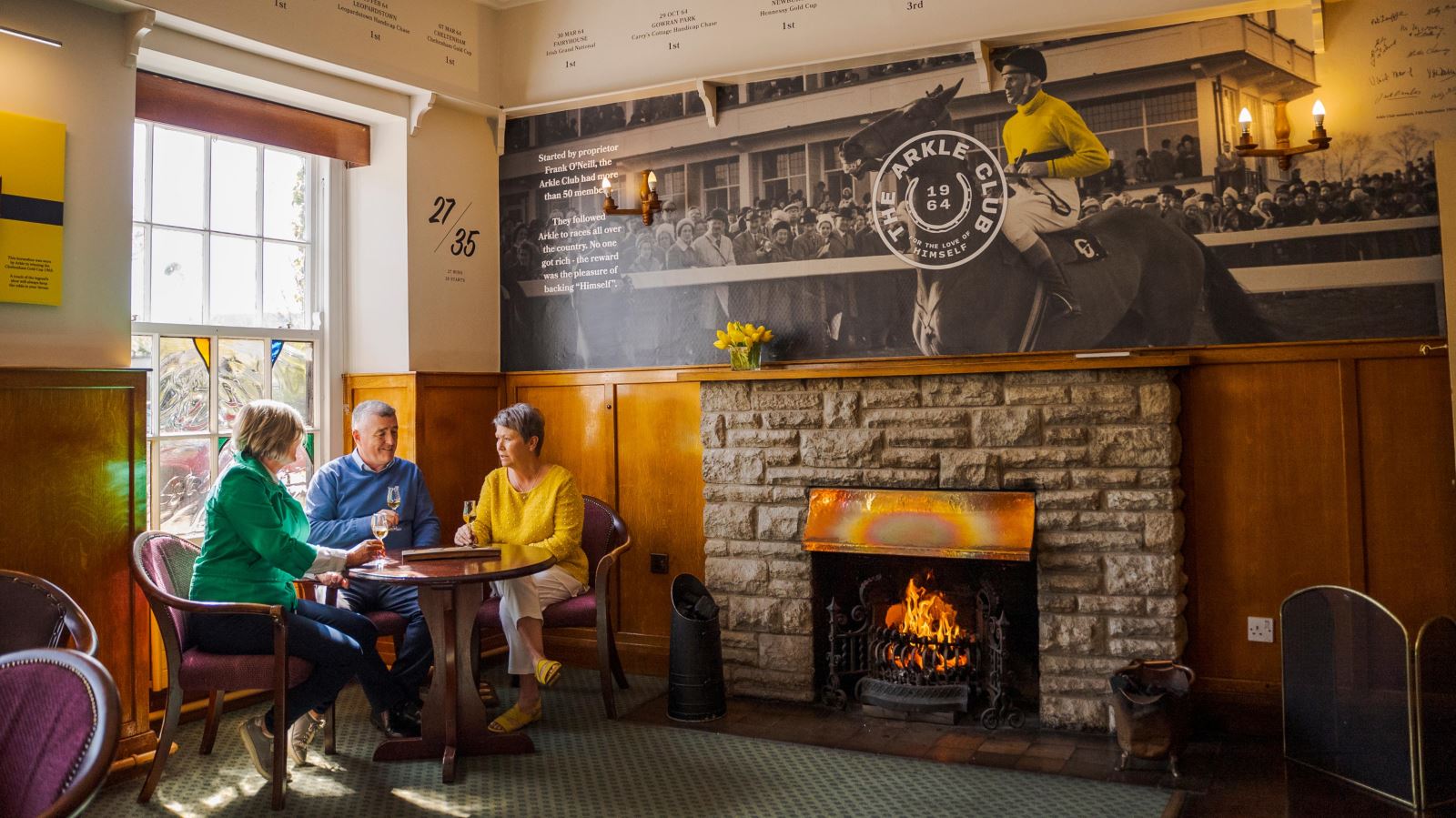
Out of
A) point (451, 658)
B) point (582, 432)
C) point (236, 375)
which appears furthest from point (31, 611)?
point (582, 432)

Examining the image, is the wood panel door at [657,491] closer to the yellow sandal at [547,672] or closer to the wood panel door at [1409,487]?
the yellow sandal at [547,672]

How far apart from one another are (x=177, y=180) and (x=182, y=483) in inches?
50.8

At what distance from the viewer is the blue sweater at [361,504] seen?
165 inches

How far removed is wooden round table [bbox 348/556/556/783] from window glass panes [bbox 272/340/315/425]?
5.00ft

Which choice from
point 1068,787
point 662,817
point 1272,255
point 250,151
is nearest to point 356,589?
point 662,817

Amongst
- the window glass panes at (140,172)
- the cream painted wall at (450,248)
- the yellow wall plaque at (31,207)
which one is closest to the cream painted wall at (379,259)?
the cream painted wall at (450,248)

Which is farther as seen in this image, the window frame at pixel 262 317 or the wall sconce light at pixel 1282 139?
the window frame at pixel 262 317

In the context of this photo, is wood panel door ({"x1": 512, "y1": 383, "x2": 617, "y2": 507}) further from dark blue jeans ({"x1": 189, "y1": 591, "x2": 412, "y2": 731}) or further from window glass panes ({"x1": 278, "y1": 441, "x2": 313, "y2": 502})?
dark blue jeans ({"x1": 189, "y1": 591, "x2": 412, "y2": 731})

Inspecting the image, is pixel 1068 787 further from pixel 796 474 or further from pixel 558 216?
pixel 558 216

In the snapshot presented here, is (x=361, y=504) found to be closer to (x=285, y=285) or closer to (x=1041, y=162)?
(x=285, y=285)

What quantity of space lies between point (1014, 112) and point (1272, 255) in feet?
3.80

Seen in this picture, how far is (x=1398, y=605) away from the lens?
3734 millimetres

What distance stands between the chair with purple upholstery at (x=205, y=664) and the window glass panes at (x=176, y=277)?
4.08ft

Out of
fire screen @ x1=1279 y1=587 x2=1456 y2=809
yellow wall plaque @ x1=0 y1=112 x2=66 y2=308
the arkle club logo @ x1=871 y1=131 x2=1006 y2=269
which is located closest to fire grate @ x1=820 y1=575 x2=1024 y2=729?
fire screen @ x1=1279 y1=587 x2=1456 y2=809
